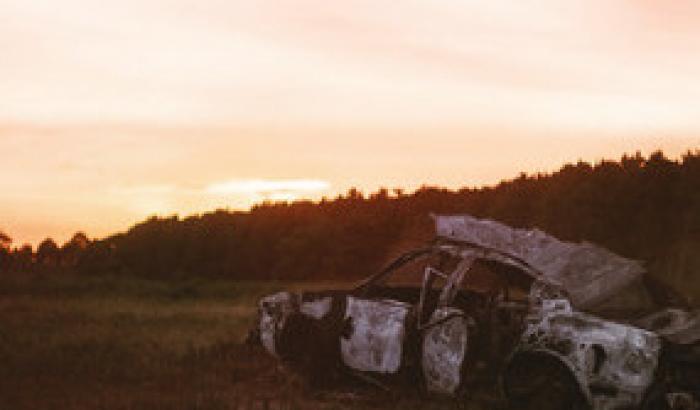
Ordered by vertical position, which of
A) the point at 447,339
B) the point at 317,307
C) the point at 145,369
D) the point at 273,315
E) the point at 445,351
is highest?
the point at 317,307

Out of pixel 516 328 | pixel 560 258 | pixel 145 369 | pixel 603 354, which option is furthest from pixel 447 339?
pixel 145 369

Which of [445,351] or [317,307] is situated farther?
[317,307]

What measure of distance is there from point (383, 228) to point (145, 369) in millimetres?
44704

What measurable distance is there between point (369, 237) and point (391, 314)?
4715 centimetres

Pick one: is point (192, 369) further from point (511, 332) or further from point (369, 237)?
point (369, 237)

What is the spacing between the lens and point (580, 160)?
42094mm

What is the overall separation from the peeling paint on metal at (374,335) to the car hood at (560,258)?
103cm

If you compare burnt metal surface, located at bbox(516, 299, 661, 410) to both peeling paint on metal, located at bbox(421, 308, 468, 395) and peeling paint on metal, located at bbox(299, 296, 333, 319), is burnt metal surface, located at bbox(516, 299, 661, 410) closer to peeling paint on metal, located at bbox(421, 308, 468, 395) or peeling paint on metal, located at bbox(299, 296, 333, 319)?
peeling paint on metal, located at bbox(421, 308, 468, 395)

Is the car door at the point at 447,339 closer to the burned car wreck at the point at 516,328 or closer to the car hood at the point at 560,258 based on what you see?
the burned car wreck at the point at 516,328

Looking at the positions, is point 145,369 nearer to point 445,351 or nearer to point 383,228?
point 445,351

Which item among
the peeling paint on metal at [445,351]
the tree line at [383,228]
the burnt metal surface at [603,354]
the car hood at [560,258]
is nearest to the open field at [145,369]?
the peeling paint on metal at [445,351]

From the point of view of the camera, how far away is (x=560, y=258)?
9.87 meters

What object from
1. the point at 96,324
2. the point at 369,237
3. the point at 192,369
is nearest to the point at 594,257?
the point at 192,369

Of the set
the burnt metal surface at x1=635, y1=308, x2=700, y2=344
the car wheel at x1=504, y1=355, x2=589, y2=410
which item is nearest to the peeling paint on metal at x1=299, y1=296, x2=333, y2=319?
the car wheel at x1=504, y1=355, x2=589, y2=410
